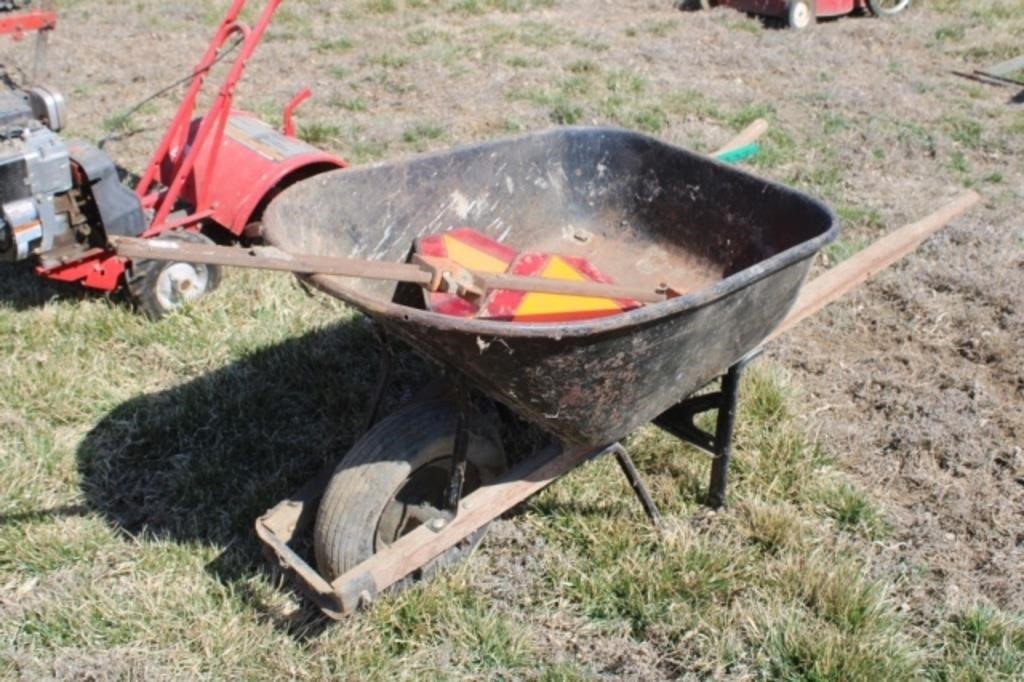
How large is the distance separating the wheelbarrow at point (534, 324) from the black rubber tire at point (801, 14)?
541cm

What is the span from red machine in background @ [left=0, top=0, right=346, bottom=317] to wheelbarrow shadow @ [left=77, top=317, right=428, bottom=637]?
53 centimetres

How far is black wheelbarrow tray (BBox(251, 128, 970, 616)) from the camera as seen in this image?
2.33 m

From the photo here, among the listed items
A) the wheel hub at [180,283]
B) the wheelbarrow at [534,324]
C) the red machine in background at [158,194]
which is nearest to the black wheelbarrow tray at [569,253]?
the wheelbarrow at [534,324]

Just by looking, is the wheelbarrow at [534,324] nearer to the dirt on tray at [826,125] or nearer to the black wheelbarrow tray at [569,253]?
the black wheelbarrow tray at [569,253]

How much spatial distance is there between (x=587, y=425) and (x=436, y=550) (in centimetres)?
51

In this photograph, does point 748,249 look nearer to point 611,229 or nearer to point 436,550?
point 611,229

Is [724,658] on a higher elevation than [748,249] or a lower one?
lower

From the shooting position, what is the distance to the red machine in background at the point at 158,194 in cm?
368

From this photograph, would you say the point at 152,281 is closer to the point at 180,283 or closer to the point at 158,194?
the point at 180,283

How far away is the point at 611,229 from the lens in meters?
3.70

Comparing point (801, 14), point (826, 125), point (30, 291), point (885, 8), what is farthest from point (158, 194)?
point (885, 8)

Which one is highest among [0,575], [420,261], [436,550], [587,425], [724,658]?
[420,261]

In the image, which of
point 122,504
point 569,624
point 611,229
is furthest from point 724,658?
point 122,504

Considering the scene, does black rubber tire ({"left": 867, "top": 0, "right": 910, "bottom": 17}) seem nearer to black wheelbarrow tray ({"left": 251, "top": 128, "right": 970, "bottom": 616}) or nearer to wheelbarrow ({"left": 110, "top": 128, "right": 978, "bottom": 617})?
wheelbarrow ({"left": 110, "top": 128, "right": 978, "bottom": 617})
